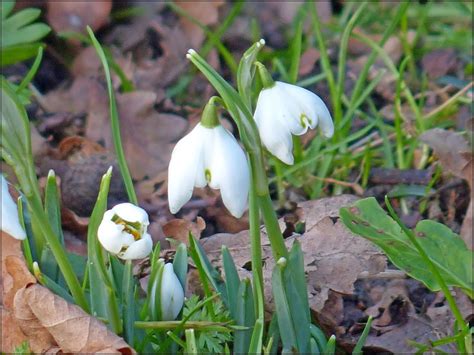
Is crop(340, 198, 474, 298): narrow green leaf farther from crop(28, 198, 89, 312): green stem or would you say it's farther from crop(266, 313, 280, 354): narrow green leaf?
crop(28, 198, 89, 312): green stem

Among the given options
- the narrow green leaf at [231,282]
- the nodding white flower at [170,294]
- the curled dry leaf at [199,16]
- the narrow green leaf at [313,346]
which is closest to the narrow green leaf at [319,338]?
the narrow green leaf at [313,346]

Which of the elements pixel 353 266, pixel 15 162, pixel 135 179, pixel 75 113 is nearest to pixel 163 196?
pixel 135 179

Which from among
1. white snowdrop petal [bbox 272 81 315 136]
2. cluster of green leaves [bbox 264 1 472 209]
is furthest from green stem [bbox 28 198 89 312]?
cluster of green leaves [bbox 264 1 472 209]

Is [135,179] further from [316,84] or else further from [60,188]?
[316,84]

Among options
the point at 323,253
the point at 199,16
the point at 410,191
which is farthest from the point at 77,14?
the point at 323,253

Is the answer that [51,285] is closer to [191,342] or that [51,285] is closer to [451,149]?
[191,342]

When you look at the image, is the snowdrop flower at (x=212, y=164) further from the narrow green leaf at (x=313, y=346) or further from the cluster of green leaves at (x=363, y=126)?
the cluster of green leaves at (x=363, y=126)

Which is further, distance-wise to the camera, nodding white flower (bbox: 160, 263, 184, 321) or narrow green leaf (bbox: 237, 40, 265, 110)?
nodding white flower (bbox: 160, 263, 184, 321)
